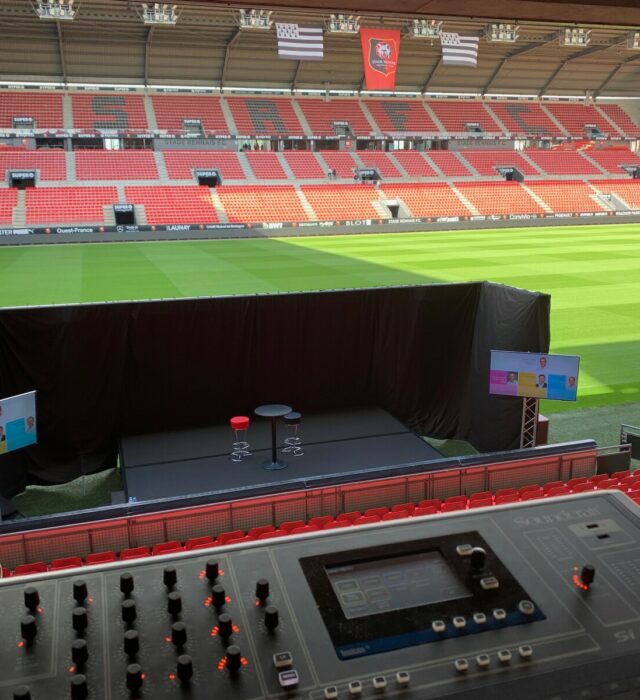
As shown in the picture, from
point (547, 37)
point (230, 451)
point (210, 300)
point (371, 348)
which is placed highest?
point (547, 37)

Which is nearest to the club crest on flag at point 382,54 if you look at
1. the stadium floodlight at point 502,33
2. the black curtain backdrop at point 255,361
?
the stadium floodlight at point 502,33

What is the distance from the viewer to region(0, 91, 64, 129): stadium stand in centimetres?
4559

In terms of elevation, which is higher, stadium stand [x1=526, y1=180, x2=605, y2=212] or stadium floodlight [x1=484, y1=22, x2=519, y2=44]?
stadium floodlight [x1=484, y1=22, x2=519, y2=44]

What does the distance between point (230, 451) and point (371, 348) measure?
3105 millimetres

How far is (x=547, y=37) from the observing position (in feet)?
148

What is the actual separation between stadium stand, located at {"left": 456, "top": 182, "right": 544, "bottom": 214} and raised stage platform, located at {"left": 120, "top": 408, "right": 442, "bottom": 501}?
3506 cm

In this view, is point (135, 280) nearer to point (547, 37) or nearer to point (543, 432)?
point (543, 432)

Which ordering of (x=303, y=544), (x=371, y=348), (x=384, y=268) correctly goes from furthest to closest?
(x=384, y=268) → (x=371, y=348) → (x=303, y=544)

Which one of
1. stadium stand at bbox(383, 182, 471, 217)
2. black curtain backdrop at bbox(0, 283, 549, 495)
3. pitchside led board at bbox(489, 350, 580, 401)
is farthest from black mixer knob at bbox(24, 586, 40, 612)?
stadium stand at bbox(383, 182, 471, 217)

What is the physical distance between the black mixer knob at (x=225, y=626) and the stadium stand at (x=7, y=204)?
125 ft

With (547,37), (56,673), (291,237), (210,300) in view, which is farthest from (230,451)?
(547,37)

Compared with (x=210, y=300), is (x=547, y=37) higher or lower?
higher

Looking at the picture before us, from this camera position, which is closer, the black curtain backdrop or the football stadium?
the football stadium

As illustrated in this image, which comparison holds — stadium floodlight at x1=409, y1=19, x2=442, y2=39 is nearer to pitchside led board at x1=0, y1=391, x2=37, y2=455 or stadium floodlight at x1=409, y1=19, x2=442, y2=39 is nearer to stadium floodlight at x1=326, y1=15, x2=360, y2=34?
stadium floodlight at x1=326, y1=15, x2=360, y2=34
